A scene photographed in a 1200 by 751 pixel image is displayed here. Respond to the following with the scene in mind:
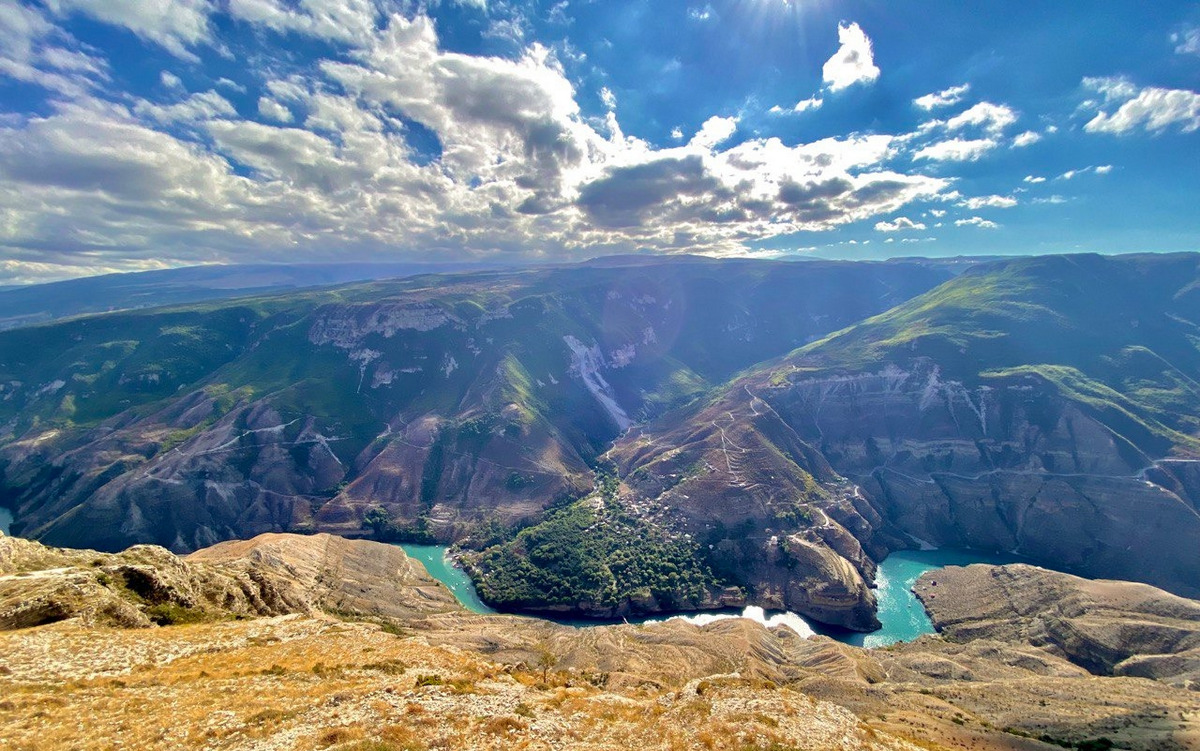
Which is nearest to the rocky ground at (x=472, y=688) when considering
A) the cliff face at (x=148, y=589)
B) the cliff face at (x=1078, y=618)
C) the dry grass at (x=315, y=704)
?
the dry grass at (x=315, y=704)

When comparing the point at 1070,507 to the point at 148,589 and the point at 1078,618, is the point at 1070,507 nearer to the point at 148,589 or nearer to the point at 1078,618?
the point at 1078,618

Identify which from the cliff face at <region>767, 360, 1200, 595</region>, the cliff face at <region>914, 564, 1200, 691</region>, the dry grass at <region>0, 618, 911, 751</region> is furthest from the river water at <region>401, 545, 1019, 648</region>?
the dry grass at <region>0, 618, 911, 751</region>

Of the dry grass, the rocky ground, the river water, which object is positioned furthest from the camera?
the river water

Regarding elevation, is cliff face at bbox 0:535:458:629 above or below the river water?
above

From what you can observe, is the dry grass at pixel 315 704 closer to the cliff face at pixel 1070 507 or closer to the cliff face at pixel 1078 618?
the cliff face at pixel 1078 618

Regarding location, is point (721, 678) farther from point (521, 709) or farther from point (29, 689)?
point (29, 689)

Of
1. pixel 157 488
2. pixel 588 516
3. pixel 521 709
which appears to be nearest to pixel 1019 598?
pixel 588 516

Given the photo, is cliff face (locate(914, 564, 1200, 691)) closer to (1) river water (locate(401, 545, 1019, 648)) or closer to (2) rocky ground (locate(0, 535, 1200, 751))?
(1) river water (locate(401, 545, 1019, 648))
